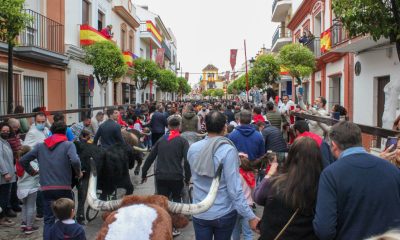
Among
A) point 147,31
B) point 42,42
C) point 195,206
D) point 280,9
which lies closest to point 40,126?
point 195,206

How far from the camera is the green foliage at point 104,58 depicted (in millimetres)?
17984

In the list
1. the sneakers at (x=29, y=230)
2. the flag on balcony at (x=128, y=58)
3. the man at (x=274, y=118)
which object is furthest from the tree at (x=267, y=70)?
the sneakers at (x=29, y=230)

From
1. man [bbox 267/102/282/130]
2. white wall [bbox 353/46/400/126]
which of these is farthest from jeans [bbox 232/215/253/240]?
white wall [bbox 353/46/400/126]

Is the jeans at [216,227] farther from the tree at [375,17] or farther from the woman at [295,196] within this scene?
the tree at [375,17]

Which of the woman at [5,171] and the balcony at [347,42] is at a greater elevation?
the balcony at [347,42]

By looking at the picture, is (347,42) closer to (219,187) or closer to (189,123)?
(189,123)

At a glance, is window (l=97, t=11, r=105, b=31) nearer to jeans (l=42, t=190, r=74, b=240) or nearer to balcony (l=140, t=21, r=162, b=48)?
balcony (l=140, t=21, r=162, b=48)

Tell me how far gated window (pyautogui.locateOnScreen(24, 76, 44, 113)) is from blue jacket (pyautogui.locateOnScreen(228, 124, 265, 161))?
10.3 metres

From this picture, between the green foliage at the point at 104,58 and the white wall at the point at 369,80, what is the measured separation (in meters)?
9.32

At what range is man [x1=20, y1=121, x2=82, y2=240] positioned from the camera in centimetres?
588

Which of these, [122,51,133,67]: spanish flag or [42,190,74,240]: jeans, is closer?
[42,190,74,240]: jeans

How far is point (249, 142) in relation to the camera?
650 centimetres

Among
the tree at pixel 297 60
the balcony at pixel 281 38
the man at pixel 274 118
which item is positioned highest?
the balcony at pixel 281 38

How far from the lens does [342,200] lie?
3.09 m
